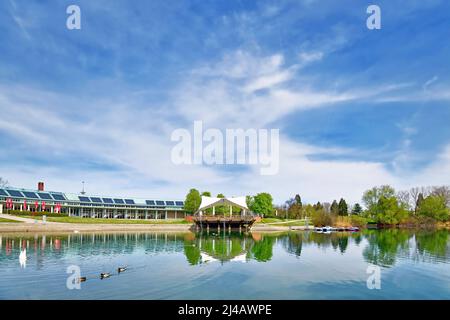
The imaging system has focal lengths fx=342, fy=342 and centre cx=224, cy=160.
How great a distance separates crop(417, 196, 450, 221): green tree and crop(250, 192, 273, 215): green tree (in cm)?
4255

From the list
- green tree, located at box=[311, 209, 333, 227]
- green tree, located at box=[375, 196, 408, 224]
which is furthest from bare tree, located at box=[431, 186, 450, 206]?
green tree, located at box=[311, 209, 333, 227]

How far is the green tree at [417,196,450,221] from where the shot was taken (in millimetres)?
94188

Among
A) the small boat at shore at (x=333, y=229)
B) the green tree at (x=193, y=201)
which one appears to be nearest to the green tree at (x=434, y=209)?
the small boat at shore at (x=333, y=229)

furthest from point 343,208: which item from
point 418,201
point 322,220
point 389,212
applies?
point 322,220

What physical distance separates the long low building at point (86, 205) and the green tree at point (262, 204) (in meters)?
22.5

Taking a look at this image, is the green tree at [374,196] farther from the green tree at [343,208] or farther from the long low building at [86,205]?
the long low building at [86,205]

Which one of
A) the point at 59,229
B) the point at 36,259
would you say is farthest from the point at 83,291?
the point at 59,229

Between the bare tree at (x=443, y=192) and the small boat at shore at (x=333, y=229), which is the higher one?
the bare tree at (x=443, y=192)

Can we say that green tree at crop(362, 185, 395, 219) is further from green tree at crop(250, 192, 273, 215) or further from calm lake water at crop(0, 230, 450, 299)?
calm lake water at crop(0, 230, 450, 299)

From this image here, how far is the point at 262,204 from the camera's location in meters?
98.6

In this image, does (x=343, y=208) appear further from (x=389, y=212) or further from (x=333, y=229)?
(x=333, y=229)

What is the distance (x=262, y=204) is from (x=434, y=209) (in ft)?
154

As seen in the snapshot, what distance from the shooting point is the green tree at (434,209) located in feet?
309

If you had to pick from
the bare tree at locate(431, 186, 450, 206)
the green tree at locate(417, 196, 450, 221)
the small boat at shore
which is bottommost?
the small boat at shore
